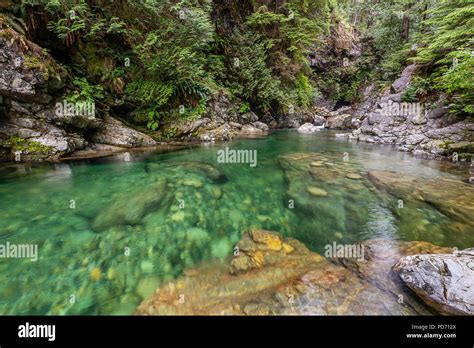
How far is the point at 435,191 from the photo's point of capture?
17.6 ft

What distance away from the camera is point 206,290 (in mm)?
2648

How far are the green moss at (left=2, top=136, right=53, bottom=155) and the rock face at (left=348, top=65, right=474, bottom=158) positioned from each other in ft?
45.3

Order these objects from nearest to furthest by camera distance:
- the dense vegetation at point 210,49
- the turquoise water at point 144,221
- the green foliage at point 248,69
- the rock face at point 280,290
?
1. the rock face at point 280,290
2. the turquoise water at point 144,221
3. the dense vegetation at point 210,49
4. the green foliage at point 248,69

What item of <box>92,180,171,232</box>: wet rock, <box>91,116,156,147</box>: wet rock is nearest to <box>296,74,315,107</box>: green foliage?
<box>91,116,156,147</box>: wet rock

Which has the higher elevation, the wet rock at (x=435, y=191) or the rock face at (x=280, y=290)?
the wet rock at (x=435, y=191)

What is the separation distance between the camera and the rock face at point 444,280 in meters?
2.19

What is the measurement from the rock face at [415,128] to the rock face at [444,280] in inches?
319

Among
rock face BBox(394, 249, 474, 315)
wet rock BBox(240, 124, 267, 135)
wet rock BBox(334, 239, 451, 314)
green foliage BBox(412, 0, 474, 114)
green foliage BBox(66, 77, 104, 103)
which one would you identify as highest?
green foliage BBox(412, 0, 474, 114)

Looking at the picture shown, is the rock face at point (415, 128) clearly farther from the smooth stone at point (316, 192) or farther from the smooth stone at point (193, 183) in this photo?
the smooth stone at point (193, 183)

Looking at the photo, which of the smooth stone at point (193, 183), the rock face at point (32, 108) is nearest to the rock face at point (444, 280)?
the smooth stone at point (193, 183)

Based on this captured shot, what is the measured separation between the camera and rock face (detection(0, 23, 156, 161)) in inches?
251

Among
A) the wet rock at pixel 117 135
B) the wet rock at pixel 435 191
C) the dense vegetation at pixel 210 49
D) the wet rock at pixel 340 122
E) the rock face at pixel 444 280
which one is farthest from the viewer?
the wet rock at pixel 340 122

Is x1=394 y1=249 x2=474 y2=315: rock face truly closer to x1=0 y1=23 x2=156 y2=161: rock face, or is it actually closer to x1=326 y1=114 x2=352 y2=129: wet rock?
x1=0 y1=23 x2=156 y2=161: rock face
